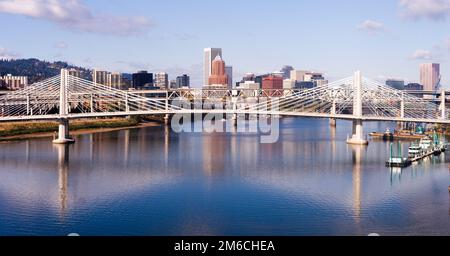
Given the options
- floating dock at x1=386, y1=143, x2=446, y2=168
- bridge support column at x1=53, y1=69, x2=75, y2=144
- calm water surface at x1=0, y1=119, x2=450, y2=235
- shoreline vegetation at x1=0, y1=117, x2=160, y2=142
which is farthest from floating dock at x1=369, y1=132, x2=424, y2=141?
shoreline vegetation at x1=0, y1=117, x2=160, y2=142

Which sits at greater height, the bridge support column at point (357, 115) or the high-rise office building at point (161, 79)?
the high-rise office building at point (161, 79)

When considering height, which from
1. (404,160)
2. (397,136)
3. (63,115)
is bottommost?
(404,160)

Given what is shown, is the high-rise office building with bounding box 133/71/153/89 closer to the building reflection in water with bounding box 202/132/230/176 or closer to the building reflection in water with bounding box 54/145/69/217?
the building reflection in water with bounding box 202/132/230/176

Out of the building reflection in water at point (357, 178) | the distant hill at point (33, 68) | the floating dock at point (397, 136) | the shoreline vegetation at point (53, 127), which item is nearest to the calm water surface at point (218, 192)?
the building reflection in water at point (357, 178)

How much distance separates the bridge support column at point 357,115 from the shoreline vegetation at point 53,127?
8.44 metres

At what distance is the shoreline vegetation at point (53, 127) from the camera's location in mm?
16922

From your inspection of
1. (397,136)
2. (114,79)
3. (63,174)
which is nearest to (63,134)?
(63,174)

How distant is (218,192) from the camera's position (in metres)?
7.92

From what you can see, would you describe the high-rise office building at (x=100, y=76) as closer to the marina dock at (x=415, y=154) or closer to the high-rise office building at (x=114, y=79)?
the high-rise office building at (x=114, y=79)

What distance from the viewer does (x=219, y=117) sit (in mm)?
30219

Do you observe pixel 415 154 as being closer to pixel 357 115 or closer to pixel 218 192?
pixel 357 115

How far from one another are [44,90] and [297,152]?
23.8 ft

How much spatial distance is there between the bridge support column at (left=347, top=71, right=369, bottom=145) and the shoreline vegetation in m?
8.44

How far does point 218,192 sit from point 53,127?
12.3 metres
